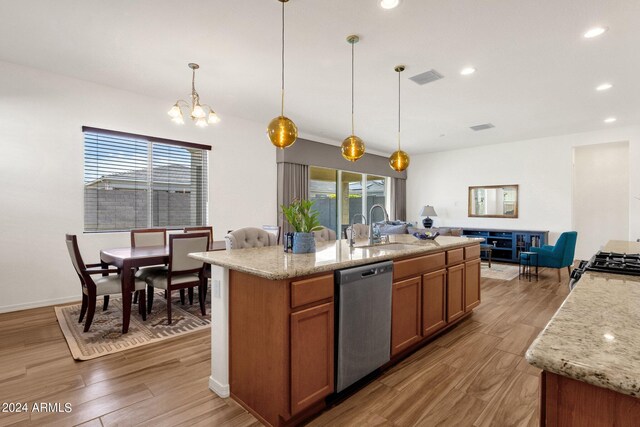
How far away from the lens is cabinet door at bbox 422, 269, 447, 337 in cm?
273

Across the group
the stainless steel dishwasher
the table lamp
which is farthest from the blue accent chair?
the stainless steel dishwasher

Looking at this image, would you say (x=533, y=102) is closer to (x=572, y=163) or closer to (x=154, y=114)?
(x=572, y=163)

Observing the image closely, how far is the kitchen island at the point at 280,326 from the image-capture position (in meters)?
1.69

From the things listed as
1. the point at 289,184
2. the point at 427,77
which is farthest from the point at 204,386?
the point at 289,184

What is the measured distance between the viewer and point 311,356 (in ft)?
5.91

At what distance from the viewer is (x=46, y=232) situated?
3.94m

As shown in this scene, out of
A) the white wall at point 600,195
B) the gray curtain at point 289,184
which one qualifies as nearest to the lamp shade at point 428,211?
the white wall at point 600,195

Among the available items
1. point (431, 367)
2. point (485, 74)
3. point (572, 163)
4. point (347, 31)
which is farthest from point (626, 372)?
point (572, 163)

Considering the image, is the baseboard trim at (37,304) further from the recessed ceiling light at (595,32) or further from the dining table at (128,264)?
the recessed ceiling light at (595,32)

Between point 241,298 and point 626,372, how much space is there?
1730 mm

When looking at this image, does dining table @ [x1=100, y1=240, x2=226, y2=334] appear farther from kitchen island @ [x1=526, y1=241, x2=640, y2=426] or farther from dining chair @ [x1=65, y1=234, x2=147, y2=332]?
kitchen island @ [x1=526, y1=241, x2=640, y2=426]

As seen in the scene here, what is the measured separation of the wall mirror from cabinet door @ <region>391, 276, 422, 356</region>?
245 inches

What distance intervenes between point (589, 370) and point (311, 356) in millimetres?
1409

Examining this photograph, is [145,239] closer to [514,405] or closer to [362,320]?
[362,320]
